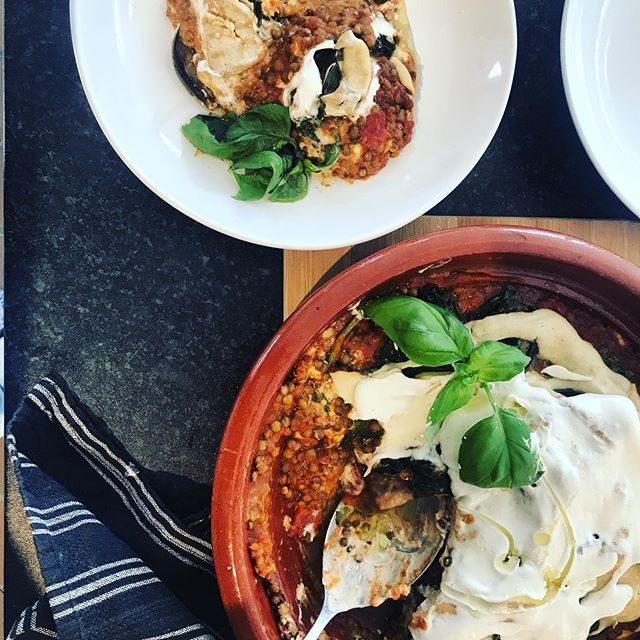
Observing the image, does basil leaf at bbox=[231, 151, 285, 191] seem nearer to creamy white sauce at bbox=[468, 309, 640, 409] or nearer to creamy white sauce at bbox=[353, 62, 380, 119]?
creamy white sauce at bbox=[353, 62, 380, 119]

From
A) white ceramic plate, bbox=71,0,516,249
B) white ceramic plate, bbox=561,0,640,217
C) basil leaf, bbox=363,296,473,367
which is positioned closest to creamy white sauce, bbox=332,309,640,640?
basil leaf, bbox=363,296,473,367

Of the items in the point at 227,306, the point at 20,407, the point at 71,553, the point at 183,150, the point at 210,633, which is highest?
the point at 183,150

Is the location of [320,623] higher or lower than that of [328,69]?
lower

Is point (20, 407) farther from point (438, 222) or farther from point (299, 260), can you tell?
point (438, 222)

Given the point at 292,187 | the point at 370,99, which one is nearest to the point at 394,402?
the point at 292,187

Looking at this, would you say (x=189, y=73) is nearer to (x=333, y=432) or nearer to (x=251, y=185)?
(x=251, y=185)

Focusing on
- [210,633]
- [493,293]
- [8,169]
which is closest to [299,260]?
[493,293]
